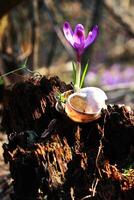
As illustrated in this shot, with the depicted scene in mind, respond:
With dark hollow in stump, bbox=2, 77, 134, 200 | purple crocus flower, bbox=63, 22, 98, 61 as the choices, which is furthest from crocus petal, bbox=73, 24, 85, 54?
dark hollow in stump, bbox=2, 77, 134, 200

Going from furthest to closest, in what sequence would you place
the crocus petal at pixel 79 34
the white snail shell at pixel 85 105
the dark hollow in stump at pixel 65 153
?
the crocus petal at pixel 79 34 < the white snail shell at pixel 85 105 < the dark hollow in stump at pixel 65 153

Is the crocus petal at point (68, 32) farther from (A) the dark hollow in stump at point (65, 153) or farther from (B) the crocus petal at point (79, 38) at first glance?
(A) the dark hollow in stump at point (65, 153)

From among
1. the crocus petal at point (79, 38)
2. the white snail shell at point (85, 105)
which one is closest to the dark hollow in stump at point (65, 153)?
the white snail shell at point (85, 105)

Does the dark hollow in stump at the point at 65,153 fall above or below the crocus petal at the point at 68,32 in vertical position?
below

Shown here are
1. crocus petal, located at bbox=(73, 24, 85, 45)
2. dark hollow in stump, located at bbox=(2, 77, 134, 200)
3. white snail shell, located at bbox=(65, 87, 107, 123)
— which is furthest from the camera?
crocus petal, located at bbox=(73, 24, 85, 45)

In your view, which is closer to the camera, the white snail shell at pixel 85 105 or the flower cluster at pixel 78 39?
the white snail shell at pixel 85 105

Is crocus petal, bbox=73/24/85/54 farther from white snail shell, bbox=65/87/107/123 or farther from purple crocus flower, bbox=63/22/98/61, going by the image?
white snail shell, bbox=65/87/107/123

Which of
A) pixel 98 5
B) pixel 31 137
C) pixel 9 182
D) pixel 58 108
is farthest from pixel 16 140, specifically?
pixel 98 5
